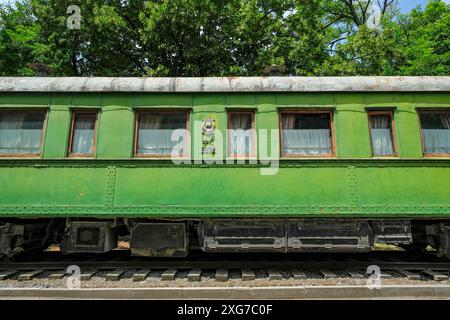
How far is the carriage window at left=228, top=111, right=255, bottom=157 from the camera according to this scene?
586 centimetres

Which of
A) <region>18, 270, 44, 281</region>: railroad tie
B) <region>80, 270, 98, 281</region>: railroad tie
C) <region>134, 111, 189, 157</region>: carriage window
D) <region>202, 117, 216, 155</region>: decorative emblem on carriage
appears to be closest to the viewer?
<region>18, 270, 44, 281</region>: railroad tie

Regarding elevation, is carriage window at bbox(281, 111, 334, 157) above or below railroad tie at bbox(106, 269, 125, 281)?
above

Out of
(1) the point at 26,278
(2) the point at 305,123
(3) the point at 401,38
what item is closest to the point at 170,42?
(2) the point at 305,123

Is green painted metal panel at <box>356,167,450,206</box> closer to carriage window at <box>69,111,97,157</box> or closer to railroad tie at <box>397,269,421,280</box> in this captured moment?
railroad tie at <box>397,269,421,280</box>

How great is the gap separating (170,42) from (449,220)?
1237cm

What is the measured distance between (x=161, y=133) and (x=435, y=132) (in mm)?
5238

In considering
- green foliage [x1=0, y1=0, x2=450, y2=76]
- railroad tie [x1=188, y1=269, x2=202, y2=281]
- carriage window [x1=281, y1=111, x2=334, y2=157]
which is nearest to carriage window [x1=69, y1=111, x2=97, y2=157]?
railroad tie [x1=188, y1=269, x2=202, y2=281]

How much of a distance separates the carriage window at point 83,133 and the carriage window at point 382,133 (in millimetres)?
5318

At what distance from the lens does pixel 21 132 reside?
5965 millimetres

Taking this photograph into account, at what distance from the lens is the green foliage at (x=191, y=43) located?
13945mm

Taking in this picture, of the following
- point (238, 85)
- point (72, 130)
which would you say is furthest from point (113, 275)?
point (238, 85)

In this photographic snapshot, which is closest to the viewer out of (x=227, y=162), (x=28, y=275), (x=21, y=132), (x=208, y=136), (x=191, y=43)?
(x=28, y=275)

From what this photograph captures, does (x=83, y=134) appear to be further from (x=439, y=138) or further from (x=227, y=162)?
(x=439, y=138)

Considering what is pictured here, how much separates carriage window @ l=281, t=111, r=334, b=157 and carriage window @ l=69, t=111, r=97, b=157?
3.64 meters
